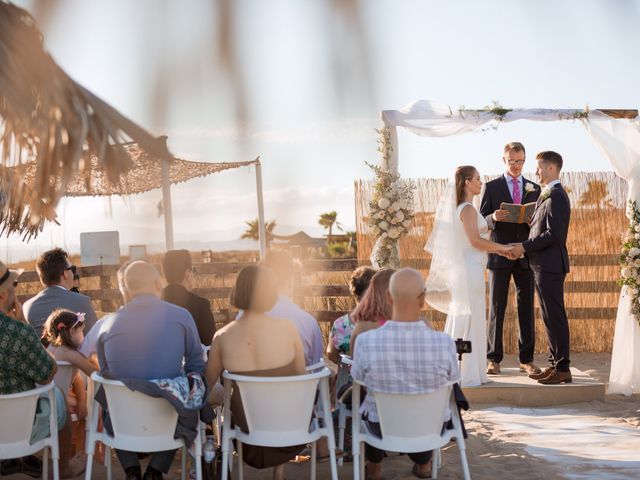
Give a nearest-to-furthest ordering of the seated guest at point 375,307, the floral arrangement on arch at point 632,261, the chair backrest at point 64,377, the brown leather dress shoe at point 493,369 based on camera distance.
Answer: the seated guest at point 375,307
the chair backrest at point 64,377
the floral arrangement on arch at point 632,261
the brown leather dress shoe at point 493,369

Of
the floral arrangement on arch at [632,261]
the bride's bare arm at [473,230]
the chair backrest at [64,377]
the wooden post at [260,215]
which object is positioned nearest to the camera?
the wooden post at [260,215]

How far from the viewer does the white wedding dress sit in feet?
20.2

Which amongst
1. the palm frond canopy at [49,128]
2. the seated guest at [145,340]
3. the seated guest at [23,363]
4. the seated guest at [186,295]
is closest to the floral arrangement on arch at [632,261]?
the seated guest at [186,295]

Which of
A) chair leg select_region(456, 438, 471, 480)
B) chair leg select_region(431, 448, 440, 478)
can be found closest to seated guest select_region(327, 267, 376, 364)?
chair leg select_region(431, 448, 440, 478)

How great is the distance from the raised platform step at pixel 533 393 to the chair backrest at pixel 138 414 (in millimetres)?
3423

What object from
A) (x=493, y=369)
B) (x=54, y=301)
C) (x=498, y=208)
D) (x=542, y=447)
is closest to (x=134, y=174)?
(x=54, y=301)

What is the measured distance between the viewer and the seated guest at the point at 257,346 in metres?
3.53

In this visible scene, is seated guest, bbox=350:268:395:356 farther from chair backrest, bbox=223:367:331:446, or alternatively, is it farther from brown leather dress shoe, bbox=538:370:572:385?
brown leather dress shoe, bbox=538:370:572:385

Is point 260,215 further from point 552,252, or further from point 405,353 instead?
point 552,252

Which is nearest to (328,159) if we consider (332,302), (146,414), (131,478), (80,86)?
(80,86)

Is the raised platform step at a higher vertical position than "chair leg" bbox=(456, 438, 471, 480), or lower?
lower

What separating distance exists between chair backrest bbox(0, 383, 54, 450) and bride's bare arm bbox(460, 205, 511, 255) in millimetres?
3748

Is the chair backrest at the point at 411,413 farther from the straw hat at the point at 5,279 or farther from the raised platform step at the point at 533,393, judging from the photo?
the raised platform step at the point at 533,393

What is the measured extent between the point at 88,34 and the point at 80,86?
0.56ft
